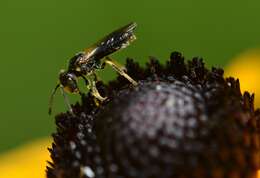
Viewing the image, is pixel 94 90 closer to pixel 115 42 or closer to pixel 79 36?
pixel 115 42

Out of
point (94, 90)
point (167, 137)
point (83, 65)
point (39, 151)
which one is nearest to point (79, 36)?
point (39, 151)

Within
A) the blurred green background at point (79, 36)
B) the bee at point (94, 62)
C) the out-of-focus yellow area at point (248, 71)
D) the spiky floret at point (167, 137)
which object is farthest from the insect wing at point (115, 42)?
the blurred green background at point (79, 36)

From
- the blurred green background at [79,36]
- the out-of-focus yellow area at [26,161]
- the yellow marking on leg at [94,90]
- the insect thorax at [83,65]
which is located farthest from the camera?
the blurred green background at [79,36]

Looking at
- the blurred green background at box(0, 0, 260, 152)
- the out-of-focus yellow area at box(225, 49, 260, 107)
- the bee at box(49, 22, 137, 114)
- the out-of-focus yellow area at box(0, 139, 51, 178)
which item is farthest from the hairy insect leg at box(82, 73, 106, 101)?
the blurred green background at box(0, 0, 260, 152)

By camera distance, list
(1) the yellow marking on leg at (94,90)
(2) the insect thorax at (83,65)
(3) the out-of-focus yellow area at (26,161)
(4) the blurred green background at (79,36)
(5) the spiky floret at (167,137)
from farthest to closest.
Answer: (4) the blurred green background at (79,36) → (3) the out-of-focus yellow area at (26,161) → (2) the insect thorax at (83,65) → (1) the yellow marking on leg at (94,90) → (5) the spiky floret at (167,137)

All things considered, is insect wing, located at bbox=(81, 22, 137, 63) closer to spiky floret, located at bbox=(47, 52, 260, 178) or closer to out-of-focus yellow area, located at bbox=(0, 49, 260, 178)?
spiky floret, located at bbox=(47, 52, 260, 178)

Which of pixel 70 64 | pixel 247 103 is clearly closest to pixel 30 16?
pixel 70 64

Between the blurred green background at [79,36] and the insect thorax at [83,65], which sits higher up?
the blurred green background at [79,36]

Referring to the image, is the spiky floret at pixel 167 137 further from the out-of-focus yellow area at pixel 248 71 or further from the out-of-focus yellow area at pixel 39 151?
the out-of-focus yellow area at pixel 248 71
